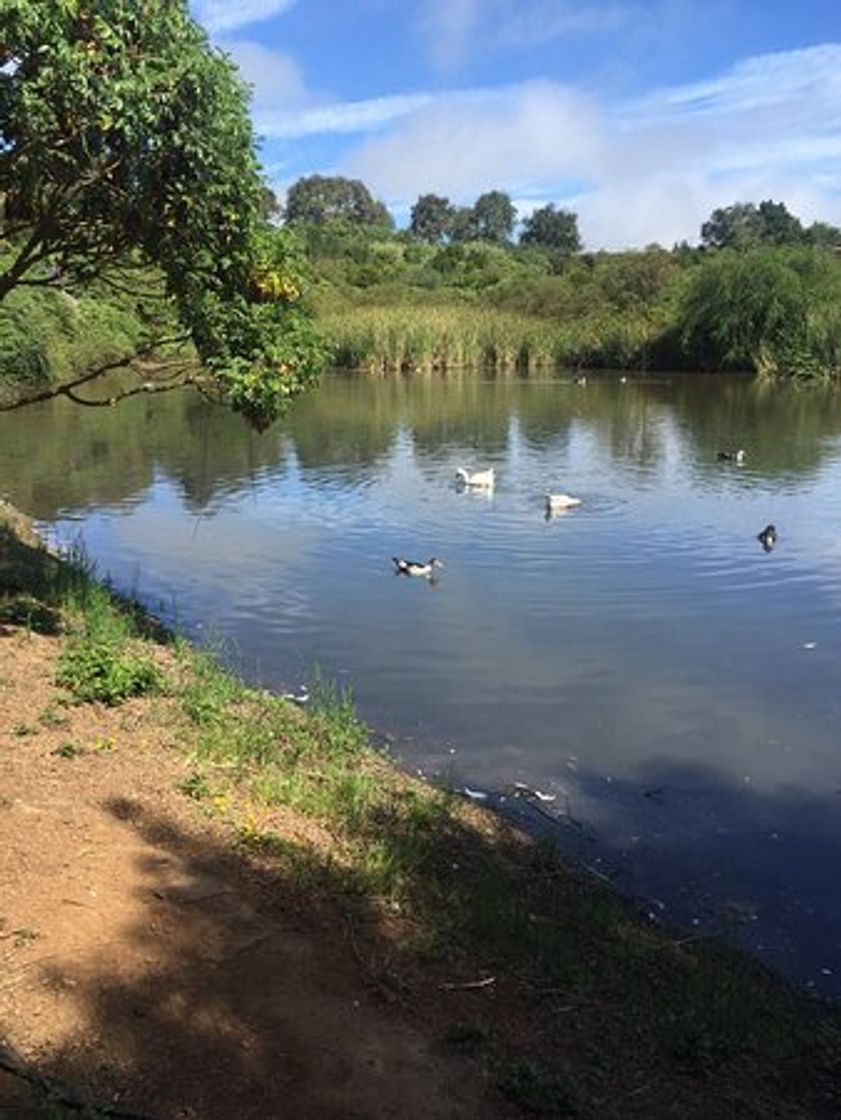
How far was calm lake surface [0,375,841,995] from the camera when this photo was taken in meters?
9.23

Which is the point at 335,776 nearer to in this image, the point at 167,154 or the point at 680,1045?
the point at 680,1045

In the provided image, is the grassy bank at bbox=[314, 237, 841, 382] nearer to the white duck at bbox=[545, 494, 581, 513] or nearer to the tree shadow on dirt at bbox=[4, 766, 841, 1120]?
the white duck at bbox=[545, 494, 581, 513]

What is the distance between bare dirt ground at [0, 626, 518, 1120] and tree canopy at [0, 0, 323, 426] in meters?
4.56

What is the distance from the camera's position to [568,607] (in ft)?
52.4

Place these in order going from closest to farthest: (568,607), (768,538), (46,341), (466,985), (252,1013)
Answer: (252,1013) → (466,985) → (568,607) → (768,538) → (46,341)

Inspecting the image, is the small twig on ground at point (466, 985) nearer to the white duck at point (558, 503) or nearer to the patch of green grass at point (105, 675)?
the patch of green grass at point (105, 675)

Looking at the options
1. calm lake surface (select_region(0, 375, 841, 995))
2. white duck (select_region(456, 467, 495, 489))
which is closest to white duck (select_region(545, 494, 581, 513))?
calm lake surface (select_region(0, 375, 841, 995))

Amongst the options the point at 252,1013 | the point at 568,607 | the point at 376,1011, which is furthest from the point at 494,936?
the point at 568,607

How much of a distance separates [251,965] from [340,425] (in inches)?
1314

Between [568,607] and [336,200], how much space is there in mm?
143011

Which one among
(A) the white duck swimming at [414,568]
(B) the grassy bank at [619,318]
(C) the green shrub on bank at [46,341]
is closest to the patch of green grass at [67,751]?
(A) the white duck swimming at [414,568]

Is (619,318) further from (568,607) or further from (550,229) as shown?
(550,229)

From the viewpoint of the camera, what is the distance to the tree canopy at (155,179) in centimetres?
811

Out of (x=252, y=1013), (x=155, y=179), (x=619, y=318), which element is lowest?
(x=252, y=1013)
